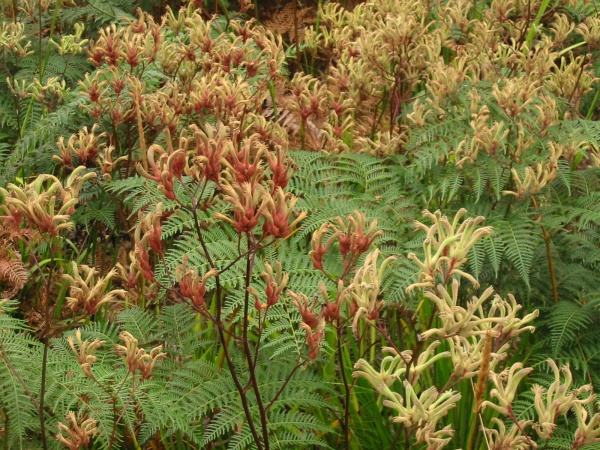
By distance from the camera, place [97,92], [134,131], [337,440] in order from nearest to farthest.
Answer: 1. [337,440]
2. [97,92]
3. [134,131]

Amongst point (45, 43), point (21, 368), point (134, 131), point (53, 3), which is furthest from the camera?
point (53, 3)

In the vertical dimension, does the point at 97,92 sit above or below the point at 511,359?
above

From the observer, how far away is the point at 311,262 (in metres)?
2.37

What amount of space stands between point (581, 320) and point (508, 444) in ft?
2.98

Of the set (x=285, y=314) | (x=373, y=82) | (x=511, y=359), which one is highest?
(x=373, y=82)

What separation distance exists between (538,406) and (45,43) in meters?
3.24

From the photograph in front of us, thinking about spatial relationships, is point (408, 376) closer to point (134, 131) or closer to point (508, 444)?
point (508, 444)

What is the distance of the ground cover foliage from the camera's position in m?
1.49

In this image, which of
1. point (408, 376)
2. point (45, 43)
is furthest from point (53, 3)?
point (408, 376)

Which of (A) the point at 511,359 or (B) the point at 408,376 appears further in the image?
(A) the point at 511,359

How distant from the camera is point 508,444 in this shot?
1363mm

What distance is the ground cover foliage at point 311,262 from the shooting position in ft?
4.88

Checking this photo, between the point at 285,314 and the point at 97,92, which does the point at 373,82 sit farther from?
the point at 285,314

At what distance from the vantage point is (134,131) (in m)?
3.05
